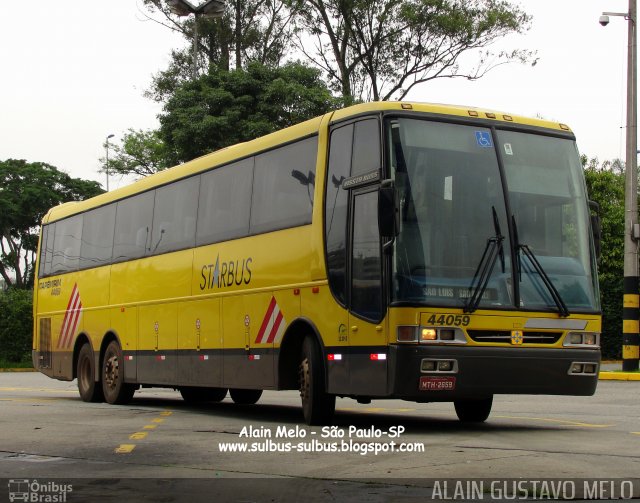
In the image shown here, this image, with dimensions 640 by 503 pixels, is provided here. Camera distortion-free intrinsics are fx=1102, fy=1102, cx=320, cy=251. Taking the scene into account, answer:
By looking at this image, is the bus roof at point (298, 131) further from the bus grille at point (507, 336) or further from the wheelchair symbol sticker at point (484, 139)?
the bus grille at point (507, 336)

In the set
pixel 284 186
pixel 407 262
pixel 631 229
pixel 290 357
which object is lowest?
pixel 290 357

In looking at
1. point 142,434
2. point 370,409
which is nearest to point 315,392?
point 142,434

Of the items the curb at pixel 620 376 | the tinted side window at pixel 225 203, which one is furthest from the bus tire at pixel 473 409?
the curb at pixel 620 376

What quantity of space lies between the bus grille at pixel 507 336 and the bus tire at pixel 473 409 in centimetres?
203

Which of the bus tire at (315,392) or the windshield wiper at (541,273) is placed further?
the bus tire at (315,392)

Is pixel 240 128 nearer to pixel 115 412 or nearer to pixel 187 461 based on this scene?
pixel 115 412

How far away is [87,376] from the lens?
2077 cm

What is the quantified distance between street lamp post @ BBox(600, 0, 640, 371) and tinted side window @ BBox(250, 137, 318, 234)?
14.5 meters

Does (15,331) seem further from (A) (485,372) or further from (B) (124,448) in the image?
(A) (485,372)

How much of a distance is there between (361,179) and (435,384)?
8.08ft

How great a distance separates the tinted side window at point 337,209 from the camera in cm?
1246

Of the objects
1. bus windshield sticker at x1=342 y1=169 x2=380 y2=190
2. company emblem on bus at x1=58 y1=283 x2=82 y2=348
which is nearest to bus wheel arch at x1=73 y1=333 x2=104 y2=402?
company emblem on bus at x1=58 y1=283 x2=82 y2=348

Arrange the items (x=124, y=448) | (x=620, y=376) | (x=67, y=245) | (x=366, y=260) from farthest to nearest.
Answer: (x=620, y=376), (x=67, y=245), (x=366, y=260), (x=124, y=448)

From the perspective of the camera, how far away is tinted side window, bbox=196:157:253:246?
15320mm
